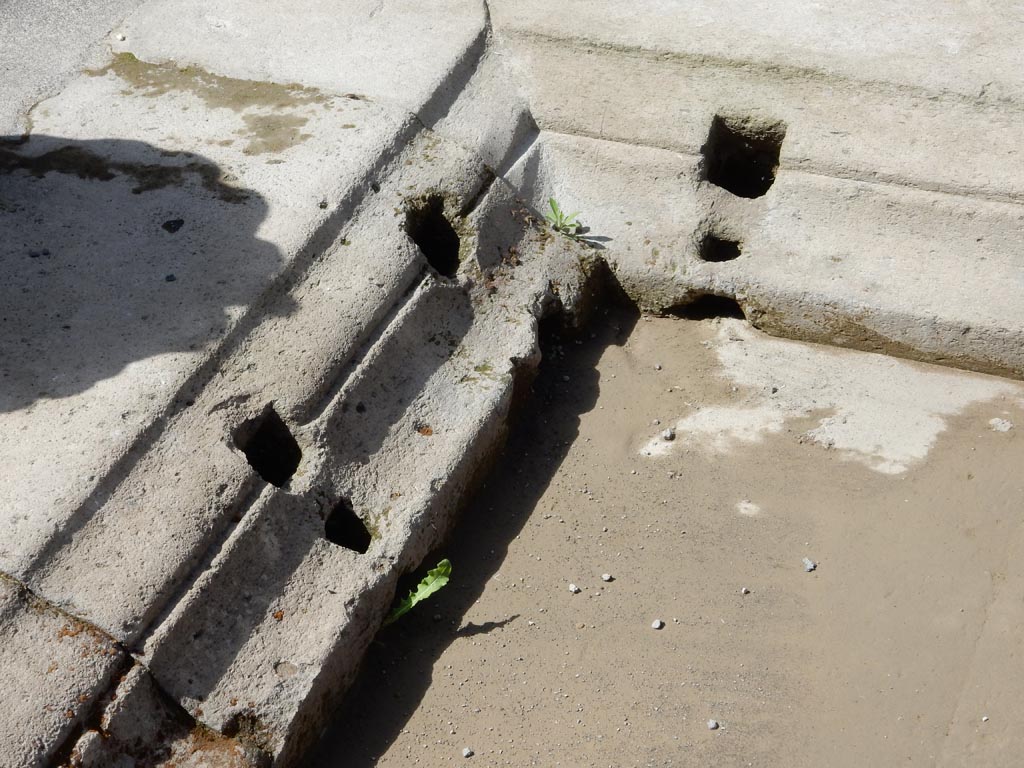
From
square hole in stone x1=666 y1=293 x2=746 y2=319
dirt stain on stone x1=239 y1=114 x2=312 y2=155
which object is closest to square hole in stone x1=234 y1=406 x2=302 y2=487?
dirt stain on stone x1=239 y1=114 x2=312 y2=155

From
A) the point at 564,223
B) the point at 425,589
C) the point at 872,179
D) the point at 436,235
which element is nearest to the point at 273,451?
the point at 425,589

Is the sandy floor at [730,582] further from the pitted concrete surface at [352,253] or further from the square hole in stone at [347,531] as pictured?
the square hole in stone at [347,531]

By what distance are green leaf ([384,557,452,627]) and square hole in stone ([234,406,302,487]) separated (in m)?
0.70

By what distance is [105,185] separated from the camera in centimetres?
554

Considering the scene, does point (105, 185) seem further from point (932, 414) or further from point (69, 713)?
point (932, 414)

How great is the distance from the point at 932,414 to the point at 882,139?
143 cm

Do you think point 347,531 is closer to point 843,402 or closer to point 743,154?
point 843,402

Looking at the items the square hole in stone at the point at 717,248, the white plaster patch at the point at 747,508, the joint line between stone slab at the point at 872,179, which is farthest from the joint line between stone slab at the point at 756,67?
the white plaster patch at the point at 747,508

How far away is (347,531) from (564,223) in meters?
2.16

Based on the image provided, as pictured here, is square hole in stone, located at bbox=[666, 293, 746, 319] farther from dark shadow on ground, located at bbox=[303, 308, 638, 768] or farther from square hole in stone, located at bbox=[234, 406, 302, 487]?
square hole in stone, located at bbox=[234, 406, 302, 487]

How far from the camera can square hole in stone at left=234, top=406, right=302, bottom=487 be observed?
4793mm

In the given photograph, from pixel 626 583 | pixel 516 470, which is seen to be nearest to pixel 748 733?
pixel 626 583

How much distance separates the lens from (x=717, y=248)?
20.1 feet

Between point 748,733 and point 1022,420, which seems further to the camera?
point 1022,420
